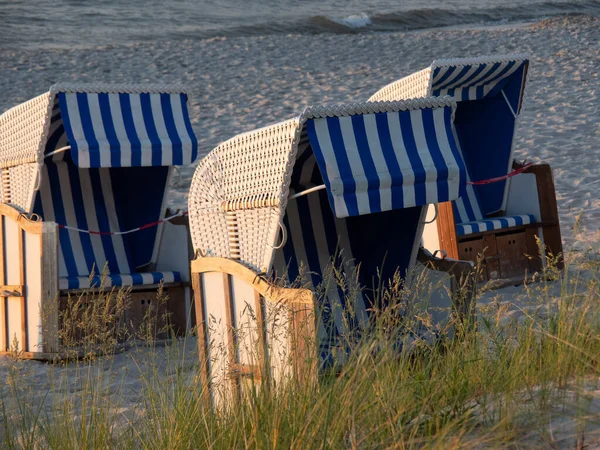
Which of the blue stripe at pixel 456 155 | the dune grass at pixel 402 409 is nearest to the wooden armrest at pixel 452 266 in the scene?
the blue stripe at pixel 456 155

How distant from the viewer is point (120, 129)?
5570mm

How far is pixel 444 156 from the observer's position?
12.4ft

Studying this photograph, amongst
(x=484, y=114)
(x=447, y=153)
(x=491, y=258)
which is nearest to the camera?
(x=447, y=153)

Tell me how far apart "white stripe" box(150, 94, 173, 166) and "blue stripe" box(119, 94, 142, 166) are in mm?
138

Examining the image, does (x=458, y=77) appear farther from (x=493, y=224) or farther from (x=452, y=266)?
(x=452, y=266)

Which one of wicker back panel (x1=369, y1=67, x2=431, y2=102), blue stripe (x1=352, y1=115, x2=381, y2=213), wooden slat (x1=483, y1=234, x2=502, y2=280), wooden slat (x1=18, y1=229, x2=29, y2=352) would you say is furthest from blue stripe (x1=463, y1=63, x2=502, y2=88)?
wooden slat (x1=18, y1=229, x2=29, y2=352)

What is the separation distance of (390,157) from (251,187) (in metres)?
0.61

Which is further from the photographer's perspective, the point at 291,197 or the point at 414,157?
the point at 291,197

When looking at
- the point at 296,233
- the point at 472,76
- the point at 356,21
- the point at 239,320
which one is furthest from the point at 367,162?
the point at 356,21

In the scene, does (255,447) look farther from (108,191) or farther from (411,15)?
(411,15)

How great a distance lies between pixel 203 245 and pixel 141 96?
1.75 m

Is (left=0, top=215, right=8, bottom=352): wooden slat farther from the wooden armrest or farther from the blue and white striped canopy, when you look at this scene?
the blue and white striped canopy

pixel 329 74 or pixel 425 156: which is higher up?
pixel 329 74

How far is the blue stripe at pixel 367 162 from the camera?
3.63 metres
